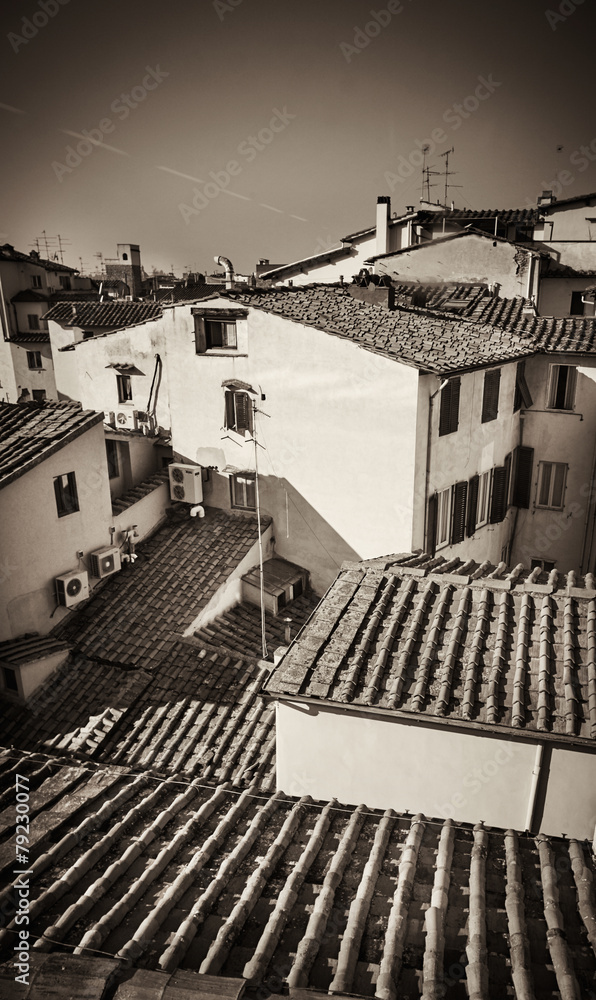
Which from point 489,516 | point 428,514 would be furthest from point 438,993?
point 489,516

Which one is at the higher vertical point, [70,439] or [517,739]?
[70,439]

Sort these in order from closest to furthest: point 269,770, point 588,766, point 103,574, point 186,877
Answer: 1. point 186,877
2. point 588,766
3. point 269,770
4. point 103,574

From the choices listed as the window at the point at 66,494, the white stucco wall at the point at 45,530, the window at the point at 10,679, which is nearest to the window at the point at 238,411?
the white stucco wall at the point at 45,530

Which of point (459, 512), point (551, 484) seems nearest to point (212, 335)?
point (459, 512)

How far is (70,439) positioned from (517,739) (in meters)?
10.9

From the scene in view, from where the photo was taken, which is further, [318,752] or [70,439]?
[70,439]

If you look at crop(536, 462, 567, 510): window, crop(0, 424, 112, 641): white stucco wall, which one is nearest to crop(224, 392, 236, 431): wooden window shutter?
crop(0, 424, 112, 641): white stucco wall

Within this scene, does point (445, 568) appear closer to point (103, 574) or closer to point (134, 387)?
point (103, 574)

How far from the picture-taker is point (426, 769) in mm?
7348

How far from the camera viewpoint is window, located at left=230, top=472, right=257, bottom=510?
56.2ft

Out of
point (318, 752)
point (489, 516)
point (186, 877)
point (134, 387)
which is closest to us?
point (186, 877)

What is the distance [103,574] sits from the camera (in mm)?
14695

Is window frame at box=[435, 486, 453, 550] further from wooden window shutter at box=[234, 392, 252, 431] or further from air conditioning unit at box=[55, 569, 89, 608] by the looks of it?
air conditioning unit at box=[55, 569, 89, 608]

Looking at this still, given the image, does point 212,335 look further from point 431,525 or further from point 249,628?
point 249,628
